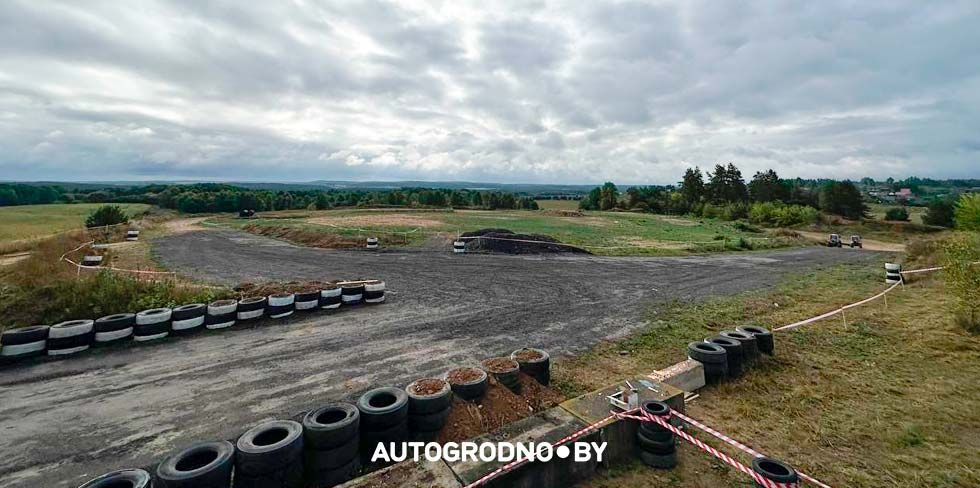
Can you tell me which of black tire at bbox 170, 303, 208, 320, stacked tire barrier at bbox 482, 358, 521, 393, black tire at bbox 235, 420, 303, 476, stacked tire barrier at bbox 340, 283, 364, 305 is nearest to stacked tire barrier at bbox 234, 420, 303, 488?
black tire at bbox 235, 420, 303, 476

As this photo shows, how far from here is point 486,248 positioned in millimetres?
23672

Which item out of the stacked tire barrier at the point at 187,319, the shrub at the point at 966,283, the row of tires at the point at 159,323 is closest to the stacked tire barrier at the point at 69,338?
the row of tires at the point at 159,323

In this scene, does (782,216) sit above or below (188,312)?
above

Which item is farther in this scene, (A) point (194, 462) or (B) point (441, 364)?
(B) point (441, 364)

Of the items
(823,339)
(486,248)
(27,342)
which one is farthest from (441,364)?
(486,248)

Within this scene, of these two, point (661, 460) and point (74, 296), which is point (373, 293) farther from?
point (661, 460)

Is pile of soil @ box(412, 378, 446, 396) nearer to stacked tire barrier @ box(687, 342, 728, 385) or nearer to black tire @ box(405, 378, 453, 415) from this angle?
black tire @ box(405, 378, 453, 415)

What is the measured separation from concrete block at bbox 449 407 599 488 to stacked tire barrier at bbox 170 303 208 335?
821 cm

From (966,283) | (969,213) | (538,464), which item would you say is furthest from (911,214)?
(538,464)

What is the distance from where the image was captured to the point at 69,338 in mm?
7793

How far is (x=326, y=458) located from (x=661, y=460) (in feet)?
13.1

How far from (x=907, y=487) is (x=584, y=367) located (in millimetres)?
4312

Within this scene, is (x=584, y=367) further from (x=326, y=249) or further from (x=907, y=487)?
(x=326, y=249)

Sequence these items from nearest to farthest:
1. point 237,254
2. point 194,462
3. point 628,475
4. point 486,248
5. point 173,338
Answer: point 194,462 < point 628,475 < point 173,338 < point 237,254 < point 486,248
